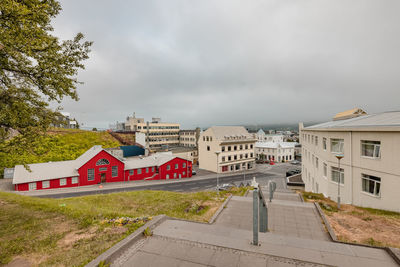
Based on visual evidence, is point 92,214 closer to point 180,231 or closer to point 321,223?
point 180,231

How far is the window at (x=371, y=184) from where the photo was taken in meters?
A: 13.8

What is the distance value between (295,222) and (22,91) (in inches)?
651

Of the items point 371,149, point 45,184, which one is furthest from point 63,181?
point 371,149

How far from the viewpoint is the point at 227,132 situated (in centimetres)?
5562

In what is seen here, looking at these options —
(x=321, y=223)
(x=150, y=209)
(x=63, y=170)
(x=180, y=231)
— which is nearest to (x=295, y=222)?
(x=321, y=223)

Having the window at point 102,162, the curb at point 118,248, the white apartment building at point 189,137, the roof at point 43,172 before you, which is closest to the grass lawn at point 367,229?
the curb at point 118,248

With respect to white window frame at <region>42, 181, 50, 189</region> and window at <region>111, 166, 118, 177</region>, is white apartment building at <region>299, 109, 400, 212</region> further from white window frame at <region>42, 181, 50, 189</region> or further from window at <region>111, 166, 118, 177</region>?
white window frame at <region>42, 181, 50, 189</region>

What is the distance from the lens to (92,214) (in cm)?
891

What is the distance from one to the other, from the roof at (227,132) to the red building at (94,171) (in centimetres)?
1408

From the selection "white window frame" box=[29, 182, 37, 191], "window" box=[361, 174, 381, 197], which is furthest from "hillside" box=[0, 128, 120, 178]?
"window" box=[361, 174, 381, 197]

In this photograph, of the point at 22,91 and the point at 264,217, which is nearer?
the point at 264,217

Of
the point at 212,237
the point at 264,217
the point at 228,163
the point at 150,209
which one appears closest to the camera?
the point at 212,237

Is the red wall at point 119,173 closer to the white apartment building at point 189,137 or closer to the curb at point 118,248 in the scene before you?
the white apartment building at point 189,137

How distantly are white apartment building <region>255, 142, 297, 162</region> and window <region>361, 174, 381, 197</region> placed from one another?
63155mm
